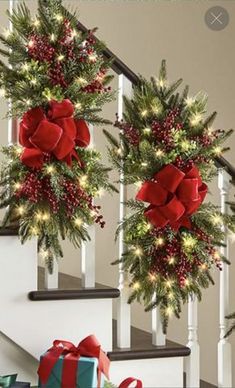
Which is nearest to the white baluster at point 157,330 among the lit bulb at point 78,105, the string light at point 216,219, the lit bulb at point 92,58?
the string light at point 216,219

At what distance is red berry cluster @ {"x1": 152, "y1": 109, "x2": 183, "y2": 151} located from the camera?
2863 mm

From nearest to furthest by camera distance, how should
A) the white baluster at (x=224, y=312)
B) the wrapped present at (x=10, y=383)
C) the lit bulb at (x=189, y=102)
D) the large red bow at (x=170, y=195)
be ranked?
1. the wrapped present at (x=10, y=383)
2. the large red bow at (x=170, y=195)
3. the lit bulb at (x=189, y=102)
4. the white baluster at (x=224, y=312)

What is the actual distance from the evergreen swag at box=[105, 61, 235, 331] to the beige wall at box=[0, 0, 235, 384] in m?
1.68

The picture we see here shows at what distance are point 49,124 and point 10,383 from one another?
837 mm

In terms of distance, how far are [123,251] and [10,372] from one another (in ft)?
1.91

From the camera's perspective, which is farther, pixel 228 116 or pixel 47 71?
pixel 228 116

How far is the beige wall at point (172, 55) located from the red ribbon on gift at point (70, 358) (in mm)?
1877

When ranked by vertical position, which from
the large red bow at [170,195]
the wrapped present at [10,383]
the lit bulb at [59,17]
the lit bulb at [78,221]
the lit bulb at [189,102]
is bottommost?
the wrapped present at [10,383]

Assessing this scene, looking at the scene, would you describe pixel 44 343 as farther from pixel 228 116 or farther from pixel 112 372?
pixel 228 116

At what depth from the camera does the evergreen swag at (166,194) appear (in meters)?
2.85

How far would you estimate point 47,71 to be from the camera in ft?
8.91

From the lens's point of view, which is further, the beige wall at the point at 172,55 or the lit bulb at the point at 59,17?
the beige wall at the point at 172,55

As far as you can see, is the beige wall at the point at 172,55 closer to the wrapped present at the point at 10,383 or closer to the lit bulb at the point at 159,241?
the lit bulb at the point at 159,241

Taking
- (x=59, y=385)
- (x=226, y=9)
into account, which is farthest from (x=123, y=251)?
(x=226, y=9)
